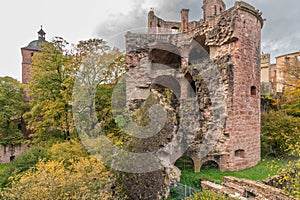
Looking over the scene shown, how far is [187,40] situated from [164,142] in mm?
9732

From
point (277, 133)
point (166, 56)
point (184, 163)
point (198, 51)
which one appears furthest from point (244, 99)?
point (166, 56)

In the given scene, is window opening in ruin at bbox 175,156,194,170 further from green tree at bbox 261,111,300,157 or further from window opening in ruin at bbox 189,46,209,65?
window opening in ruin at bbox 189,46,209,65

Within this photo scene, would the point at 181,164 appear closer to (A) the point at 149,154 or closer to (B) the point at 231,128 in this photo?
(B) the point at 231,128

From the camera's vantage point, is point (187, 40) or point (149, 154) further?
point (187, 40)

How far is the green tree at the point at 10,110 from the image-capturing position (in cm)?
1691

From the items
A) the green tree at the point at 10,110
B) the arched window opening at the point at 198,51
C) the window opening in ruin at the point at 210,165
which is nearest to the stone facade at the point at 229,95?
the window opening in ruin at the point at 210,165

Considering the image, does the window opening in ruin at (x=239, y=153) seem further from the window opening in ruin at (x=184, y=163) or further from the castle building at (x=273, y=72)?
the castle building at (x=273, y=72)

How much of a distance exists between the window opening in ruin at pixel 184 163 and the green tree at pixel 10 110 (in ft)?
45.4

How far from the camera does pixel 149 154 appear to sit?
513cm

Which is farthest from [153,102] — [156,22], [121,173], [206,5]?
[206,5]

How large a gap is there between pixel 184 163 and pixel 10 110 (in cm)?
1538

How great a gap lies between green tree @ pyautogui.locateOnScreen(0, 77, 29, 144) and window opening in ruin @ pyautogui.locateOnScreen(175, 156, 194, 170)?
13828 millimetres

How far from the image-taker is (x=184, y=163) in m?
9.59

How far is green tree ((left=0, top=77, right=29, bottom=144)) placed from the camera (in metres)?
16.9
